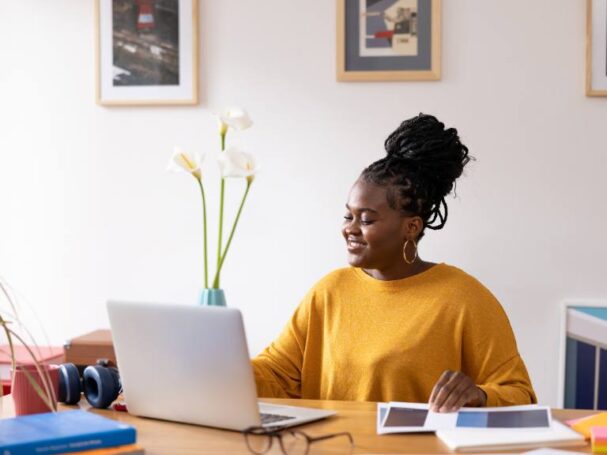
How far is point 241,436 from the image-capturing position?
5.47 ft

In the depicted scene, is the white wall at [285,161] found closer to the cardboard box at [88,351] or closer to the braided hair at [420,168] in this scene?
the cardboard box at [88,351]

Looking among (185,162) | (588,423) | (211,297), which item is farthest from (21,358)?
(588,423)

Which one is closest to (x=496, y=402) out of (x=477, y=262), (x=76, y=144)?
(x=477, y=262)

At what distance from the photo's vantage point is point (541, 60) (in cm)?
311

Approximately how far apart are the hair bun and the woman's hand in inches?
24.7

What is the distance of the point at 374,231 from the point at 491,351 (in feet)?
1.28

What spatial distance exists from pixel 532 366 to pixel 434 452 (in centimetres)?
165

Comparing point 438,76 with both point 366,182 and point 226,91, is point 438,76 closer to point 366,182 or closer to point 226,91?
point 226,91

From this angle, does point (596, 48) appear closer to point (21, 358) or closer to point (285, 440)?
point (285, 440)

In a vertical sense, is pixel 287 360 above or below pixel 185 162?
below

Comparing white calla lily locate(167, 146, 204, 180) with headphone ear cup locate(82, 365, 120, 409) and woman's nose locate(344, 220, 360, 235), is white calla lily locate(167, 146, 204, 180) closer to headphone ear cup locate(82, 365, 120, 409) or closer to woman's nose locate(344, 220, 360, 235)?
woman's nose locate(344, 220, 360, 235)

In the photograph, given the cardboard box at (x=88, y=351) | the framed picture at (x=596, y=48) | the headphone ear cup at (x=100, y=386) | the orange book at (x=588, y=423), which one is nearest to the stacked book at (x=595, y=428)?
the orange book at (x=588, y=423)

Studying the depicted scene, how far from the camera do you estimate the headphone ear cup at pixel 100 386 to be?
1.91 m

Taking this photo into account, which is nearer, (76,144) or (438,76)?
(438,76)
